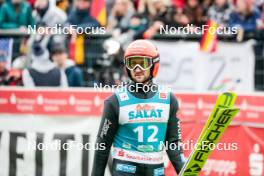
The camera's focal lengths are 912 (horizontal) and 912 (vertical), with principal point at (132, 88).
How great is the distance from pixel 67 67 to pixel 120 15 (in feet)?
10.3

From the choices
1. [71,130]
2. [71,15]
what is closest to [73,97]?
[71,130]

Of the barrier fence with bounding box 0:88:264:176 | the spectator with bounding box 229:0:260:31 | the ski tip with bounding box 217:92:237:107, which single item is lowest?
the barrier fence with bounding box 0:88:264:176

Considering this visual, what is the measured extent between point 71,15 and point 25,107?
5.41 m

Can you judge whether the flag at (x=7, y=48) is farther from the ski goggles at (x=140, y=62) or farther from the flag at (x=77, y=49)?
the ski goggles at (x=140, y=62)

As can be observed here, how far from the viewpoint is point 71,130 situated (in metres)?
11.4

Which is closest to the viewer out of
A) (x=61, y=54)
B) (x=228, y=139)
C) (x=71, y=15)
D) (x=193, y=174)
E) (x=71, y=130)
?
(x=193, y=174)

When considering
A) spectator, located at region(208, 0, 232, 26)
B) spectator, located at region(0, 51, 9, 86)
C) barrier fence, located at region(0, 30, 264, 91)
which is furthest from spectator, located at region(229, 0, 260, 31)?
spectator, located at region(0, 51, 9, 86)

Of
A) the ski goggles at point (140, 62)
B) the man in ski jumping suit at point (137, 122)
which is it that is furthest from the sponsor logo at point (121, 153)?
the ski goggles at point (140, 62)

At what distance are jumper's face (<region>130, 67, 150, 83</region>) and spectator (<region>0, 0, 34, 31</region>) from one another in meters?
8.88

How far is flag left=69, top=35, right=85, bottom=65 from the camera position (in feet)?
53.1

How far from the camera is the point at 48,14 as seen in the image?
16641mm

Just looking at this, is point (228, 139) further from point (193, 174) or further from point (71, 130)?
point (193, 174)

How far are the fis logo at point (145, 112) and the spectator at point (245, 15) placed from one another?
8230 mm

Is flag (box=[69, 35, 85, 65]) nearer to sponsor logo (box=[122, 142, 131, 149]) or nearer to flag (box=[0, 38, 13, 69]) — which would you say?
flag (box=[0, 38, 13, 69])
